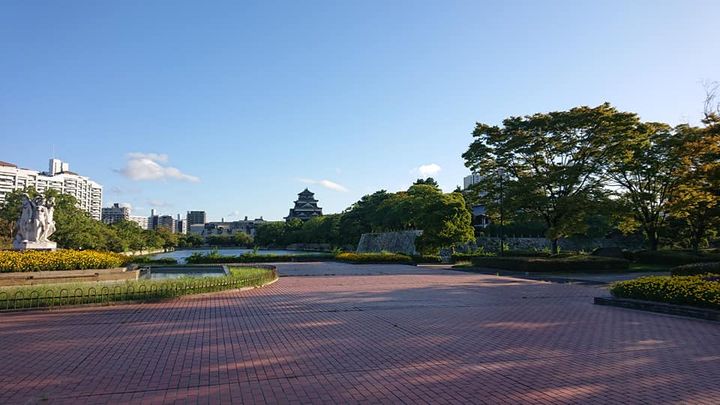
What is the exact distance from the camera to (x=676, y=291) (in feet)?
40.2

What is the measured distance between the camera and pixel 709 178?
A: 62.6 ft

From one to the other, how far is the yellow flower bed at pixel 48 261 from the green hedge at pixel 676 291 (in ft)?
61.5

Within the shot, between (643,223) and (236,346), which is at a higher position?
(643,223)

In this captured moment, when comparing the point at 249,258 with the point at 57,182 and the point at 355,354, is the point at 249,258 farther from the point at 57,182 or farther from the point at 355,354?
the point at 57,182

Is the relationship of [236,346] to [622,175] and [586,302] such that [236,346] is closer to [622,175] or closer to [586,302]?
[586,302]

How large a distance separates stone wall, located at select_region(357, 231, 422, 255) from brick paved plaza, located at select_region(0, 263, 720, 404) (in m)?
33.5

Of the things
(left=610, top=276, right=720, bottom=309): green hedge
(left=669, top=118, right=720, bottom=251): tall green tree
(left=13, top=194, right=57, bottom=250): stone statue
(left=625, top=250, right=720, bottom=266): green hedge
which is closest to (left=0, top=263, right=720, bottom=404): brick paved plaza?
(left=610, top=276, right=720, bottom=309): green hedge

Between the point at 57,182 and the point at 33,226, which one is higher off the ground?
the point at 57,182

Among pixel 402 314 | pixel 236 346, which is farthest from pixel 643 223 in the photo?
pixel 236 346

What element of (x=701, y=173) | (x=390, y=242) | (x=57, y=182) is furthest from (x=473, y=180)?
(x=57, y=182)

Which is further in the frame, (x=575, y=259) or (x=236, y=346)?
(x=575, y=259)

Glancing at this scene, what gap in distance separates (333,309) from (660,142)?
30207mm

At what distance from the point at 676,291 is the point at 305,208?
332 feet

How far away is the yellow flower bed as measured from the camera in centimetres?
1580
